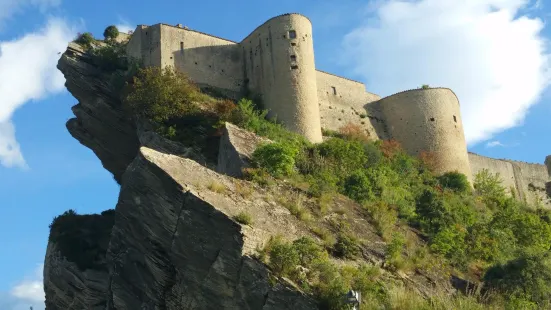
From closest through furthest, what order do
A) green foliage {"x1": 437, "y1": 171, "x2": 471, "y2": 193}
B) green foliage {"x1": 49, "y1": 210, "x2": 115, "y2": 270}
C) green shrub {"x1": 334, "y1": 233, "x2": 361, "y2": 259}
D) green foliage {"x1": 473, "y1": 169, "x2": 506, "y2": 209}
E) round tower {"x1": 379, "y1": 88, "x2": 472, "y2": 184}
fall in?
1. green shrub {"x1": 334, "y1": 233, "x2": 361, "y2": 259}
2. green foliage {"x1": 49, "y1": 210, "x2": 115, "y2": 270}
3. green foliage {"x1": 473, "y1": 169, "x2": 506, "y2": 209}
4. green foliage {"x1": 437, "y1": 171, "x2": 471, "y2": 193}
5. round tower {"x1": 379, "y1": 88, "x2": 472, "y2": 184}

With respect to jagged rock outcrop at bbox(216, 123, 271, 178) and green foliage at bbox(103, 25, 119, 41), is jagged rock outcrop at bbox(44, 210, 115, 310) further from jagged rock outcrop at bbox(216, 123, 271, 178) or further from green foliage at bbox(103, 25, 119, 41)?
green foliage at bbox(103, 25, 119, 41)

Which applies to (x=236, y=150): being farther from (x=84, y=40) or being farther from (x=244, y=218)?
(x=84, y=40)

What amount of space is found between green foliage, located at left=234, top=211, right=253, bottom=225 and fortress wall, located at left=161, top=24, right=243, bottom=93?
18.8 m

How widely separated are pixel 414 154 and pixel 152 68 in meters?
15.2

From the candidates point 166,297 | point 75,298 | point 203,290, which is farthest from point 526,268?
point 75,298

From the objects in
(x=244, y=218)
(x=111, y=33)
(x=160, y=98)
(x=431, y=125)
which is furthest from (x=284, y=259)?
(x=111, y=33)

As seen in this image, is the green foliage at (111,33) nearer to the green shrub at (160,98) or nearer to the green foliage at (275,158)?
the green shrub at (160,98)

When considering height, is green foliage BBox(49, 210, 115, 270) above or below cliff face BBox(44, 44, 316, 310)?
above

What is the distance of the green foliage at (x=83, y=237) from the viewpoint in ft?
111

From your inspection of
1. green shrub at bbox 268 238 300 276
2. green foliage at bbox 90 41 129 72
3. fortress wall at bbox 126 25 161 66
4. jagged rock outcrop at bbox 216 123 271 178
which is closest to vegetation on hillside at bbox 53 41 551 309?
green shrub at bbox 268 238 300 276

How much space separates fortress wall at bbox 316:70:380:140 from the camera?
1596 inches

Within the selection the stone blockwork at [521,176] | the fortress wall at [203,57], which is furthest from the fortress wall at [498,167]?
the fortress wall at [203,57]

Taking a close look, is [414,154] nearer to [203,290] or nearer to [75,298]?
[75,298]

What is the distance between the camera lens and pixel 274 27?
37.0 meters
